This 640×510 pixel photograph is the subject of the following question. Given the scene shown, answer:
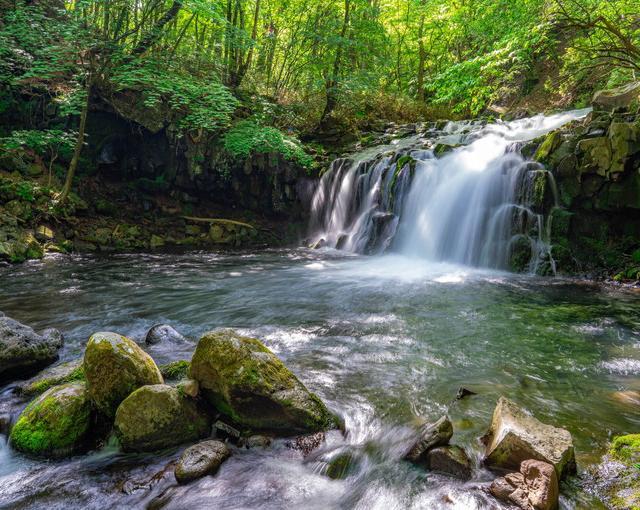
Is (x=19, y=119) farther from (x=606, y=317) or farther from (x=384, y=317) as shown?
(x=606, y=317)

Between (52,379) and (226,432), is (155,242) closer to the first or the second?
(52,379)

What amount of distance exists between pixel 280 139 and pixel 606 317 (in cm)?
1021

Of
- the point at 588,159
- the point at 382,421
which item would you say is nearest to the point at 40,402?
the point at 382,421

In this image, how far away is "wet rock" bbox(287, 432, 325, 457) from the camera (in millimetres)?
2893

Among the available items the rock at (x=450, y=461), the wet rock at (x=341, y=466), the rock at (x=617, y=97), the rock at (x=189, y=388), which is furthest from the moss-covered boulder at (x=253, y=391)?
the rock at (x=617, y=97)

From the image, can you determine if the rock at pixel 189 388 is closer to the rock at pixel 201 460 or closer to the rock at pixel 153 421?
the rock at pixel 153 421

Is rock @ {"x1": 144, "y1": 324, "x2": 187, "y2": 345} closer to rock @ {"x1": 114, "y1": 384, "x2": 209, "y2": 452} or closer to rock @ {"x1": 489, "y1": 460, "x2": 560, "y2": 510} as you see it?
rock @ {"x1": 114, "y1": 384, "x2": 209, "y2": 452}

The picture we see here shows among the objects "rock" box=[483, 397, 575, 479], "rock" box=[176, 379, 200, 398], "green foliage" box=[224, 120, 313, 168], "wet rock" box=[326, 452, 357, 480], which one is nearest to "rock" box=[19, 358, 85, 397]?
"rock" box=[176, 379, 200, 398]

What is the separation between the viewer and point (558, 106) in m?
16.8

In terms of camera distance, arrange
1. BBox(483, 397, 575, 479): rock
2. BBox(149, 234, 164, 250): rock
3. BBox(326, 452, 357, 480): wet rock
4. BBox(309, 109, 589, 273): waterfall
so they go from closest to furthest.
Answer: BBox(483, 397, 575, 479): rock, BBox(326, 452, 357, 480): wet rock, BBox(309, 109, 589, 273): waterfall, BBox(149, 234, 164, 250): rock

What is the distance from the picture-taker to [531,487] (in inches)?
88.3

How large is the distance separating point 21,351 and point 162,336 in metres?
1.47

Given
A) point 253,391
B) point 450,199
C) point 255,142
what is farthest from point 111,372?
point 255,142

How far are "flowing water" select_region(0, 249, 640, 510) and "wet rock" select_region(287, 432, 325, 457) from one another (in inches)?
2.4
